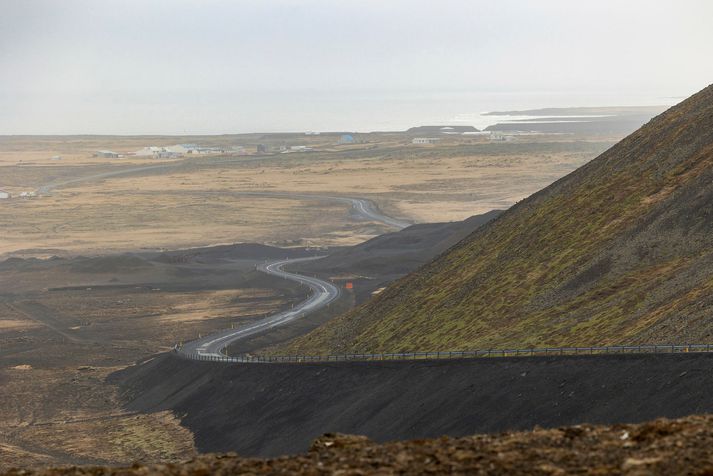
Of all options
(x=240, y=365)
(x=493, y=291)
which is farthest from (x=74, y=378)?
(x=493, y=291)

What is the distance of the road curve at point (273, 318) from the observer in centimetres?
8138

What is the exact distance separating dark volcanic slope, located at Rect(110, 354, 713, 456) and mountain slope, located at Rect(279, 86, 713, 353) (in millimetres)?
6852

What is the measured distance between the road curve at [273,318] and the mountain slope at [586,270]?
635 centimetres

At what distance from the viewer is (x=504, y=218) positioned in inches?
3415

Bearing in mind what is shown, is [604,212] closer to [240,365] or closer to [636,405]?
[240,365]

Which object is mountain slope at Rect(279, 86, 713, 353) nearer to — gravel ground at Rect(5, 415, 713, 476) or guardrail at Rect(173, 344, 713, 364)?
guardrail at Rect(173, 344, 713, 364)

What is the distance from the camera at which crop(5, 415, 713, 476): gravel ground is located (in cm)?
2094

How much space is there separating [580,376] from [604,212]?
33.4 meters

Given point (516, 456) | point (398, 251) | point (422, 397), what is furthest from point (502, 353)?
point (398, 251)

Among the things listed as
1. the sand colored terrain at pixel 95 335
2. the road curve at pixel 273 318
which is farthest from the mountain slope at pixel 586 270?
the sand colored terrain at pixel 95 335

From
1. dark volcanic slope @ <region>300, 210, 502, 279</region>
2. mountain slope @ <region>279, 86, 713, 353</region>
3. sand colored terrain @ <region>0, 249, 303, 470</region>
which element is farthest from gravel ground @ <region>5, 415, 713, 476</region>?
dark volcanic slope @ <region>300, 210, 502, 279</region>

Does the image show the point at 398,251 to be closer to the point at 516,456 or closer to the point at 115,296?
the point at 115,296

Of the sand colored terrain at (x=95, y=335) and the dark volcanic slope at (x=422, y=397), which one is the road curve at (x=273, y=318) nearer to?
the sand colored terrain at (x=95, y=335)

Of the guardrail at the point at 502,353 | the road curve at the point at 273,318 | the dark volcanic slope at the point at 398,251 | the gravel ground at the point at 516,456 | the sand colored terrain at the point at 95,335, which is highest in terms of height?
the gravel ground at the point at 516,456
